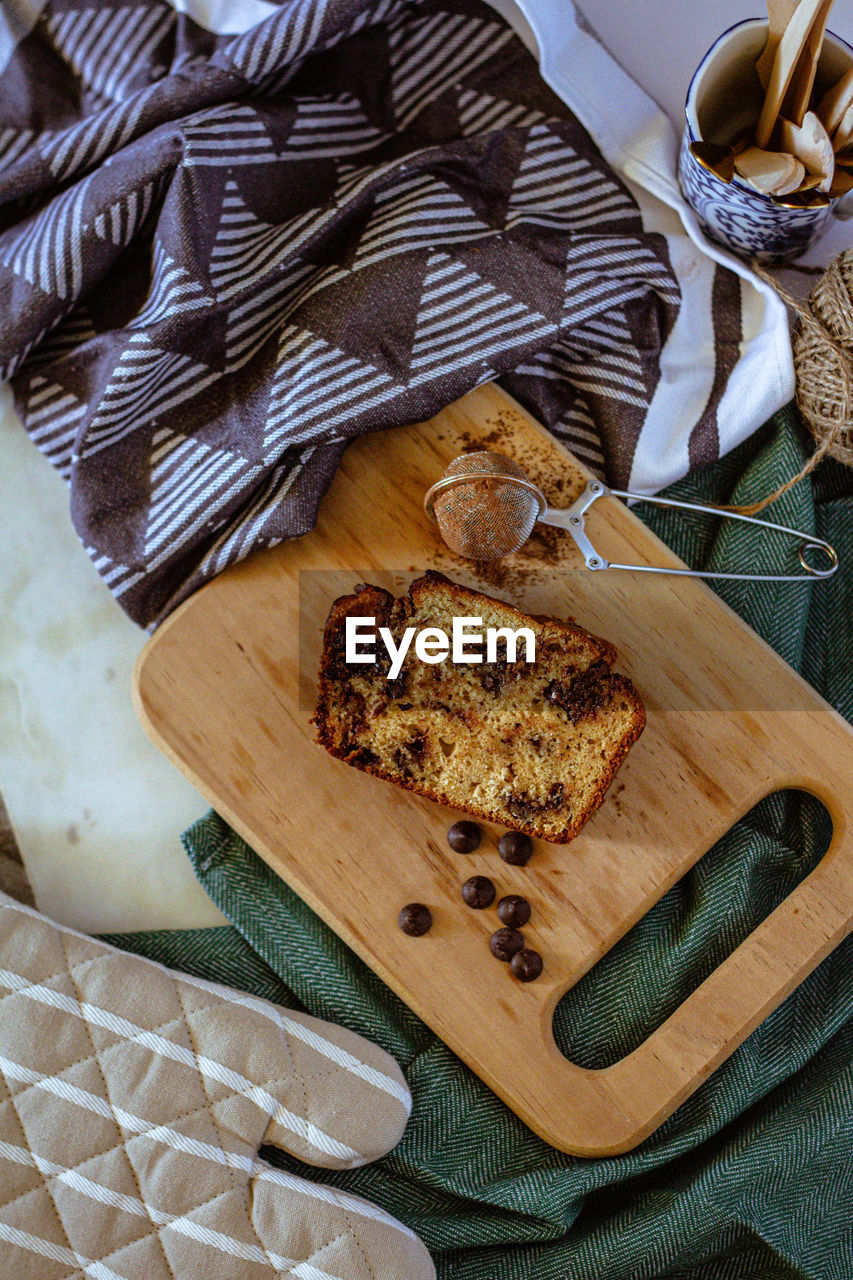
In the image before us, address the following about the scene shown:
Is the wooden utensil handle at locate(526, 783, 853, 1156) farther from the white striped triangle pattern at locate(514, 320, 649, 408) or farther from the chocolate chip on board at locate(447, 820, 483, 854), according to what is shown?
the white striped triangle pattern at locate(514, 320, 649, 408)

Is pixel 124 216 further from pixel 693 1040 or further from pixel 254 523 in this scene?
pixel 693 1040

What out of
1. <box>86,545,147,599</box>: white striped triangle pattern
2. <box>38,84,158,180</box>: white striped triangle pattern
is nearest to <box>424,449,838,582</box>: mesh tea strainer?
<box>86,545,147,599</box>: white striped triangle pattern

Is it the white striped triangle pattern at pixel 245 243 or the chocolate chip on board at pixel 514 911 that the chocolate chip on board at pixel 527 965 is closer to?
the chocolate chip on board at pixel 514 911

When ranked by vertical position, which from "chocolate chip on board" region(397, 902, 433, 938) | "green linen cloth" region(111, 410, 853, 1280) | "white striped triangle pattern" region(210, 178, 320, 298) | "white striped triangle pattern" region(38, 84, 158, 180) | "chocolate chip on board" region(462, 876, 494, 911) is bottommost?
"green linen cloth" region(111, 410, 853, 1280)

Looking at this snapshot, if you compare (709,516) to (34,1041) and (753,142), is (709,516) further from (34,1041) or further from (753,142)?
→ (34,1041)

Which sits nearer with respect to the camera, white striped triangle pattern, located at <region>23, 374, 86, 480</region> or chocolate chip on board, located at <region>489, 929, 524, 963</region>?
chocolate chip on board, located at <region>489, 929, 524, 963</region>

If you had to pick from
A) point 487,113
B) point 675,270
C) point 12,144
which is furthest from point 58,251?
point 675,270

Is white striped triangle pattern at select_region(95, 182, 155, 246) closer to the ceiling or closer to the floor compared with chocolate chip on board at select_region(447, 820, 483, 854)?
closer to the ceiling
